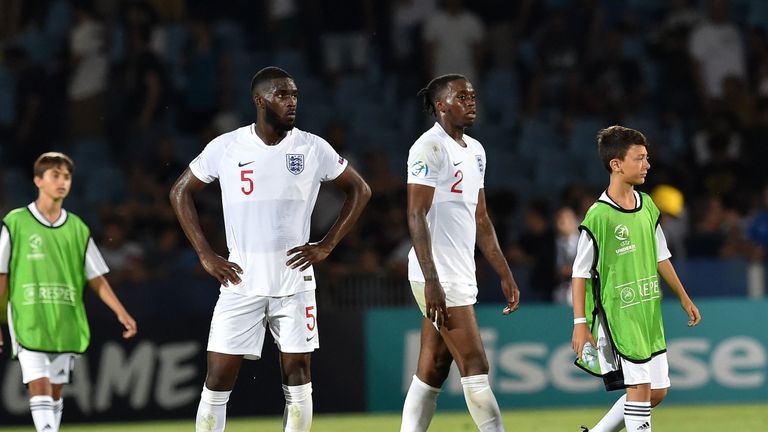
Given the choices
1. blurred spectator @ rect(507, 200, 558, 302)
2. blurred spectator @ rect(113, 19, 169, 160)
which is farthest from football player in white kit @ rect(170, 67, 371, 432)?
blurred spectator @ rect(113, 19, 169, 160)

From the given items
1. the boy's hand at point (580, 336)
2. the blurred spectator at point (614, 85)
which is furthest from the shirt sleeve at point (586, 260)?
the blurred spectator at point (614, 85)

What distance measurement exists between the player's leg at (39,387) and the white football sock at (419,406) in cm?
281

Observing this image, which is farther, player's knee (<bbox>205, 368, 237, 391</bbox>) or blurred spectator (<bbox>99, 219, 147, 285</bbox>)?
blurred spectator (<bbox>99, 219, 147, 285</bbox>)

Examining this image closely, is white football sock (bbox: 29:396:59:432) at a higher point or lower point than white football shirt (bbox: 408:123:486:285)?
lower

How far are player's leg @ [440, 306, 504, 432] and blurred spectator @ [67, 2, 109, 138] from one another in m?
11.5

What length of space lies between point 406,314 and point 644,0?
350 inches

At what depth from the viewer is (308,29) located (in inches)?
806

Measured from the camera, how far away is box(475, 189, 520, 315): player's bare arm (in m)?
9.13

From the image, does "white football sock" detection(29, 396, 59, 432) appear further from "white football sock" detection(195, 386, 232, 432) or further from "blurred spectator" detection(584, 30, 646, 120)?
"blurred spectator" detection(584, 30, 646, 120)

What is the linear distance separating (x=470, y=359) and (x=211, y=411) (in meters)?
1.62

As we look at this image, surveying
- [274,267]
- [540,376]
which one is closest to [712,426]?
[540,376]

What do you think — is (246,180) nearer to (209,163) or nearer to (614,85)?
(209,163)

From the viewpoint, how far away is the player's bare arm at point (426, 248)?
8383 millimetres

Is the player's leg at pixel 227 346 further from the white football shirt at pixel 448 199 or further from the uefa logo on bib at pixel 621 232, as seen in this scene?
the uefa logo on bib at pixel 621 232
